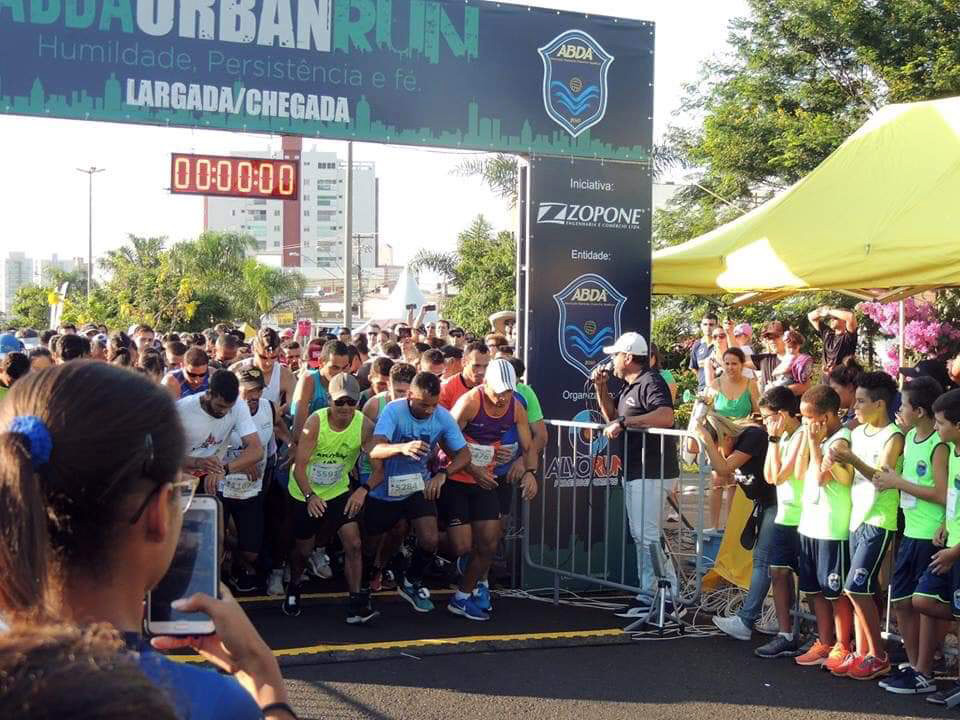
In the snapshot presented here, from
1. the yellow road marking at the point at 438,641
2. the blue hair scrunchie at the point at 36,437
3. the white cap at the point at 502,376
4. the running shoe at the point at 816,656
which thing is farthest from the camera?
the white cap at the point at 502,376

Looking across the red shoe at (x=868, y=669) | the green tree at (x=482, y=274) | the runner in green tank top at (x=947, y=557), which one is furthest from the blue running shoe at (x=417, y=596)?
the green tree at (x=482, y=274)

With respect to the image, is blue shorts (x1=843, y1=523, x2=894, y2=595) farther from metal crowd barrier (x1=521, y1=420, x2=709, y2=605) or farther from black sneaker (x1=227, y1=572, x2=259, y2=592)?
black sneaker (x1=227, y1=572, x2=259, y2=592)

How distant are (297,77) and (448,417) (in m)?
2.86

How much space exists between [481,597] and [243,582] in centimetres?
209

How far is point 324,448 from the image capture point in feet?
28.6

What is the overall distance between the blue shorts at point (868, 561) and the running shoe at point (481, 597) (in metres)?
2.80

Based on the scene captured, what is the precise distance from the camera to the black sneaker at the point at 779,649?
7832mm

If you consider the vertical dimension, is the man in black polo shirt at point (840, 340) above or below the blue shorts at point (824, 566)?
above

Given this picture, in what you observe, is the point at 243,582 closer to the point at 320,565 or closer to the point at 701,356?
the point at 320,565

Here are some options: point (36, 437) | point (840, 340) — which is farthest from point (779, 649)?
point (36, 437)

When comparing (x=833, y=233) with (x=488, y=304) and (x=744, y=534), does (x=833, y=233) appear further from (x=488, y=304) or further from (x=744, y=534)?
(x=488, y=304)

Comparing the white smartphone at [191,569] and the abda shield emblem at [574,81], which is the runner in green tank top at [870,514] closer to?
the abda shield emblem at [574,81]

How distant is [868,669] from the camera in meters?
7.28

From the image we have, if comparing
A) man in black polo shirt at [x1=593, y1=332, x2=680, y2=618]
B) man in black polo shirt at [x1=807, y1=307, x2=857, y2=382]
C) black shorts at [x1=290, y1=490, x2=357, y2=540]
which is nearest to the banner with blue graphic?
man in black polo shirt at [x1=593, y1=332, x2=680, y2=618]
